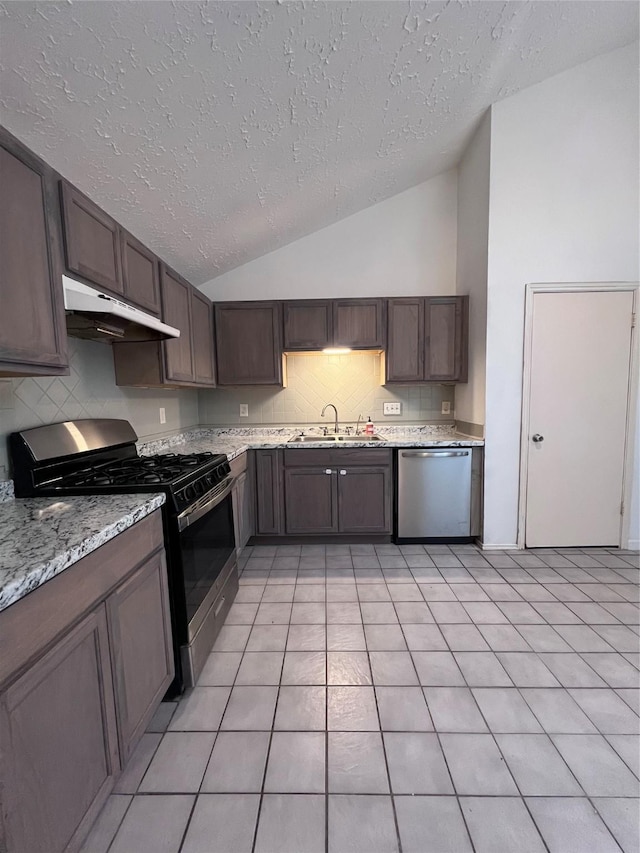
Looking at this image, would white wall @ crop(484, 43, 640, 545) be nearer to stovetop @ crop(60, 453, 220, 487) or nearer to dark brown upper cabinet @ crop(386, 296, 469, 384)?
dark brown upper cabinet @ crop(386, 296, 469, 384)

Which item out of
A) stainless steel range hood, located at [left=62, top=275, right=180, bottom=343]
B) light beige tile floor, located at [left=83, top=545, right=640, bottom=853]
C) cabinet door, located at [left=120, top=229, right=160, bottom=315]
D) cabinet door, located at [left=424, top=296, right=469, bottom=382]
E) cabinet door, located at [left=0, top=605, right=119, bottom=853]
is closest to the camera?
cabinet door, located at [left=0, top=605, right=119, bottom=853]

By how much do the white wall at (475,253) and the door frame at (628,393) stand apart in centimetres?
30

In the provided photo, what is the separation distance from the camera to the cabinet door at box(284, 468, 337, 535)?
2963 mm

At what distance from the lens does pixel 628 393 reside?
8.89ft

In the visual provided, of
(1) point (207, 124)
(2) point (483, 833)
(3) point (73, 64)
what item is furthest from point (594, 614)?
(3) point (73, 64)

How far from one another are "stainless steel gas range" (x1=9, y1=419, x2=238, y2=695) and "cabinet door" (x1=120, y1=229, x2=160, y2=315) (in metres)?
0.73

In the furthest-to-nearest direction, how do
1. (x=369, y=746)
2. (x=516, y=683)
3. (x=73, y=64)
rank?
(x=516, y=683)
(x=369, y=746)
(x=73, y=64)

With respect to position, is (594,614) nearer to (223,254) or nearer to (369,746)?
(369,746)

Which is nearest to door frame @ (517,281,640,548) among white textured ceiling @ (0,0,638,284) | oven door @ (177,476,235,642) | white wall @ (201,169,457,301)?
white wall @ (201,169,457,301)

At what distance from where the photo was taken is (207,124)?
5.36 feet

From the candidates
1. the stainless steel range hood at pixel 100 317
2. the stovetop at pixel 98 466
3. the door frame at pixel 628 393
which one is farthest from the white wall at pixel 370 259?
the stovetop at pixel 98 466

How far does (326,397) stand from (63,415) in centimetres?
219

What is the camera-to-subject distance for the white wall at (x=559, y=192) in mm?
2568

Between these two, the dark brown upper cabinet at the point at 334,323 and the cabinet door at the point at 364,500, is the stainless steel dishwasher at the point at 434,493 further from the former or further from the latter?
the dark brown upper cabinet at the point at 334,323
